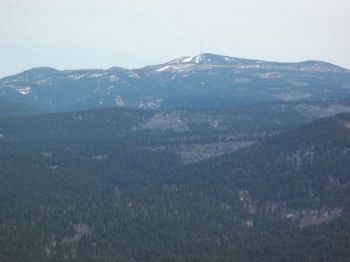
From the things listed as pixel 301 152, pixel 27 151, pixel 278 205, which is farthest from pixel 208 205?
pixel 27 151

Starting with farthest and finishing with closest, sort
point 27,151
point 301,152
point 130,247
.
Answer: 1. point 27,151
2. point 301,152
3. point 130,247

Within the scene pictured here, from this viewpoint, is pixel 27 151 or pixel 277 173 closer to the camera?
pixel 277 173

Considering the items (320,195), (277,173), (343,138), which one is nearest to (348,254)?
(320,195)

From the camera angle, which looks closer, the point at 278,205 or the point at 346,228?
the point at 346,228

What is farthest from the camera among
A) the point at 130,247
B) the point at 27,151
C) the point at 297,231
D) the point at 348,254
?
the point at 27,151

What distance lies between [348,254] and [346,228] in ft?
41.2

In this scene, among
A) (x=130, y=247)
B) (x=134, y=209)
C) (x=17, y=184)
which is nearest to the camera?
(x=130, y=247)

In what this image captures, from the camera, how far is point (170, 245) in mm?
99562

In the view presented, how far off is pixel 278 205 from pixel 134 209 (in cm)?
2541

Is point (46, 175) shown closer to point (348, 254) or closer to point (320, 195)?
point (320, 195)

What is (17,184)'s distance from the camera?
5281 inches

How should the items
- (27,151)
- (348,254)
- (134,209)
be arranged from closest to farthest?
(348,254) < (134,209) < (27,151)

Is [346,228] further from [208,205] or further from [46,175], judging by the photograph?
[46,175]

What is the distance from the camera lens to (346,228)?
103m
